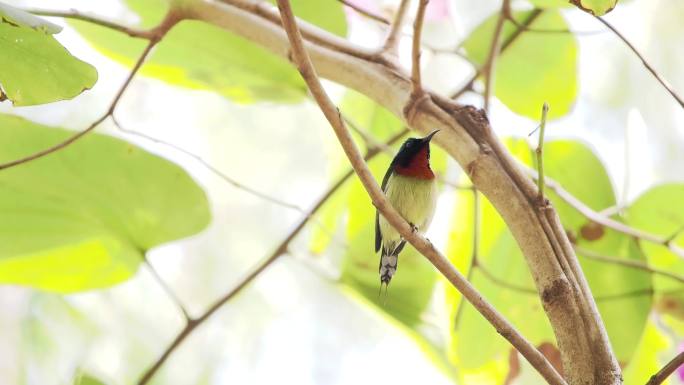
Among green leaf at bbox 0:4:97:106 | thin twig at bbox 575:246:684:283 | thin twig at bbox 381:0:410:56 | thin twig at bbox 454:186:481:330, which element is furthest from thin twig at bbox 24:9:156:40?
thin twig at bbox 575:246:684:283

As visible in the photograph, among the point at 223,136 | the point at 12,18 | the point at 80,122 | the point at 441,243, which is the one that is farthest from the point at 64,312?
the point at 12,18

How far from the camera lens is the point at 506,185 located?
508 millimetres

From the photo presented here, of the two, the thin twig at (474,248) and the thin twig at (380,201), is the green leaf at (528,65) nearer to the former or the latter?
the thin twig at (474,248)

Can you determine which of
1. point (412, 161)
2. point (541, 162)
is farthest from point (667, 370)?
point (412, 161)

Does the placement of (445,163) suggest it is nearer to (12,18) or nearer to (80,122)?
(12,18)

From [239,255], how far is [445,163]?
755 mm

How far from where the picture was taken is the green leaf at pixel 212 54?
0.81 metres

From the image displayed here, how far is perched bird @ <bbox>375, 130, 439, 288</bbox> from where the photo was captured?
0.73 m

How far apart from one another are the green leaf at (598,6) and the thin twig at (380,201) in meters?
0.19

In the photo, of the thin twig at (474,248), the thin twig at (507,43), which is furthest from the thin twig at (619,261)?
the thin twig at (507,43)

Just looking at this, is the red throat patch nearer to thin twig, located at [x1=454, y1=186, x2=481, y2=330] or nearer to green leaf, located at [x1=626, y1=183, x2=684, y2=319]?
thin twig, located at [x1=454, y1=186, x2=481, y2=330]

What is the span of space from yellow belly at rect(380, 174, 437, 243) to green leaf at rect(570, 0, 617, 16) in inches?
10.4

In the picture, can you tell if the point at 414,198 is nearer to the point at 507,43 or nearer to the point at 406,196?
the point at 406,196

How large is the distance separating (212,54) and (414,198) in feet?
0.86
